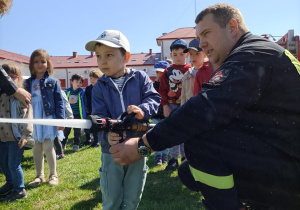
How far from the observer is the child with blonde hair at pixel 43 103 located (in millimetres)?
4703

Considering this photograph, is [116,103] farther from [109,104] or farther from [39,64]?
[39,64]

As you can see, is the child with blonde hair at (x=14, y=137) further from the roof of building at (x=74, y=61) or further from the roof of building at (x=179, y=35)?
the roof of building at (x=74, y=61)

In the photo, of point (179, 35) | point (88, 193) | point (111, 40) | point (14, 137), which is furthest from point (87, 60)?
point (111, 40)

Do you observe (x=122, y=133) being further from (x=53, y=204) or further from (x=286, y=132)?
(x=53, y=204)

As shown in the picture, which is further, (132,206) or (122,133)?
(132,206)

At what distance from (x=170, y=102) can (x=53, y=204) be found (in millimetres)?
2907

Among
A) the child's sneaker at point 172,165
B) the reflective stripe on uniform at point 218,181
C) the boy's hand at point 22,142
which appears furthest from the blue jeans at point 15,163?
the reflective stripe on uniform at point 218,181

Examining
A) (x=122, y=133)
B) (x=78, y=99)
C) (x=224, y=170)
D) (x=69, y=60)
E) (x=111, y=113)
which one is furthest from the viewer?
(x=69, y=60)

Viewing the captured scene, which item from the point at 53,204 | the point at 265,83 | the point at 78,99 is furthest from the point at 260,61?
the point at 78,99

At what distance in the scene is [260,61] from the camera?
4.52 ft

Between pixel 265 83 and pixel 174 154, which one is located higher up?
pixel 265 83

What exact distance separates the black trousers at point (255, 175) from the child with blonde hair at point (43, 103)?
3.86 m

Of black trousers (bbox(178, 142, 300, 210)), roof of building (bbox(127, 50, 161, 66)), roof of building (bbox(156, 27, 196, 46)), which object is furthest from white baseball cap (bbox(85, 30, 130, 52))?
roof of building (bbox(127, 50, 161, 66))

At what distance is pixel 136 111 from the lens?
2250 mm
